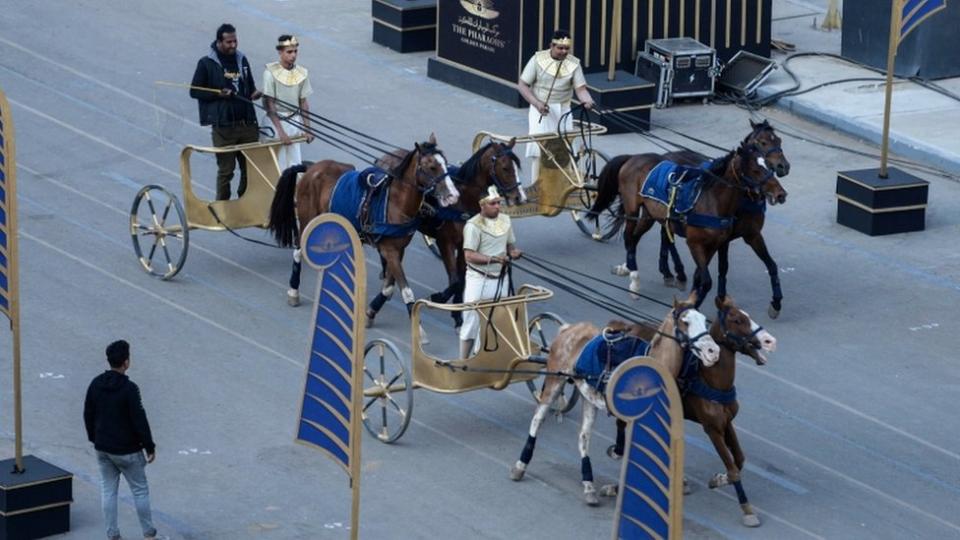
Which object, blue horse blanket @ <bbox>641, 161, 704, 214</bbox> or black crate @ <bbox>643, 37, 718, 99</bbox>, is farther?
black crate @ <bbox>643, 37, 718, 99</bbox>

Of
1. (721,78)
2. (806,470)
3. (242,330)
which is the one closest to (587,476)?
(806,470)

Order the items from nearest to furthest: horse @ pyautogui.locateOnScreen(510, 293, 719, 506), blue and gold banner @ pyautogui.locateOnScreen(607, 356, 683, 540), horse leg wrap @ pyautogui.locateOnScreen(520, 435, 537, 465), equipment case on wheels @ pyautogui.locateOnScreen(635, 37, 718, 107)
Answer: blue and gold banner @ pyautogui.locateOnScreen(607, 356, 683, 540) < horse @ pyautogui.locateOnScreen(510, 293, 719, 506) < horse leg wrap @ pyautogui.locateOnScreen(520, 435, 537, 465) < equipment case on wheels @ pyautogui.locateOnScreen(635, 37, 718, 107)

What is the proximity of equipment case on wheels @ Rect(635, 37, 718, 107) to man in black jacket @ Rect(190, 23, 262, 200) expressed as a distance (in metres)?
7.53

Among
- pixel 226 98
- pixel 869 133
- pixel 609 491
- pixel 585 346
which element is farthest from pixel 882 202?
pixel 609 491

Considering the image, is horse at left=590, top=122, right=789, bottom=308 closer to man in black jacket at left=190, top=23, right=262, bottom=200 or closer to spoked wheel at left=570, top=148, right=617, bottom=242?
spoked wheel at left=570, top=148, right=617, bottom=242

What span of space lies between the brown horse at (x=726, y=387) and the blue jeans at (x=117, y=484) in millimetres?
4020

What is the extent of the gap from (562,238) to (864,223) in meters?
3.33

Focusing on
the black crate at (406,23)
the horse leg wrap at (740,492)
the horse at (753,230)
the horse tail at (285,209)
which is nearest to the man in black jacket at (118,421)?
the horse leg wrap at (740,492)

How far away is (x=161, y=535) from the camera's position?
15312 millimetres

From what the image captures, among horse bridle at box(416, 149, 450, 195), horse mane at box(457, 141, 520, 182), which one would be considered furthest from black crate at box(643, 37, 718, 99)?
horse bridle at box(416, 149, 450, 195)

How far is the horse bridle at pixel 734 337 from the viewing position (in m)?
15.1

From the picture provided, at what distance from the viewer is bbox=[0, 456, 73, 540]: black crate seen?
1498cm

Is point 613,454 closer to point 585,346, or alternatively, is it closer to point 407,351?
point 585,346

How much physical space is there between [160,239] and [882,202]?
25.4 feet
